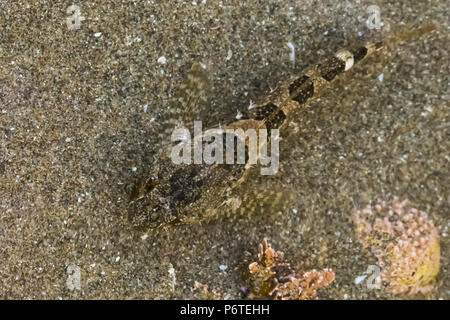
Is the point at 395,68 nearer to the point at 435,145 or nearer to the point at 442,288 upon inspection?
the point at 435,145

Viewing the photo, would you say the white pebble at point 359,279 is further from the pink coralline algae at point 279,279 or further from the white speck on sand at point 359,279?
the pink coralline algae at point 279,279

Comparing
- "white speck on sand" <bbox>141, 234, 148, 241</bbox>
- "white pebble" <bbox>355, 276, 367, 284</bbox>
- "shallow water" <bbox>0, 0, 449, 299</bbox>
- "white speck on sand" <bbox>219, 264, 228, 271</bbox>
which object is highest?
"shallow water" <bbox>0, 0, 449, 299</bbox>

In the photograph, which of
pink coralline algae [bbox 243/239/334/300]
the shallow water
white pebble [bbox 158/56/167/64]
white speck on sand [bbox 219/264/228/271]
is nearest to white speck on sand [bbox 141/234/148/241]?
the shallow water

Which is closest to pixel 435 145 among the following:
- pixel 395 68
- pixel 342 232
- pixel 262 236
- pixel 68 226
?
pixel 395 68

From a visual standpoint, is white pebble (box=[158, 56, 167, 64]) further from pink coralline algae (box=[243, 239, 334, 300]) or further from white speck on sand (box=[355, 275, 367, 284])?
white speck on sand (box=[355, 275, 367, 284])

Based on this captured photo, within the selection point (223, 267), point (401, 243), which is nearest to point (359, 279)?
point (401, 243)

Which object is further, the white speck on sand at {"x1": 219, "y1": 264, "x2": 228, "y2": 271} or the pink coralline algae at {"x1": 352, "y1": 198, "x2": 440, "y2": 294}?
the white speck on sand at {"x1": 219, "y1": 264, "x2": 228, "y2": 271}

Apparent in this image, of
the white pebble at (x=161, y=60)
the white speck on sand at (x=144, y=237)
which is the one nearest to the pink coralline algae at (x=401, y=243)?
the white speck on sand at (x=144, y=237)
